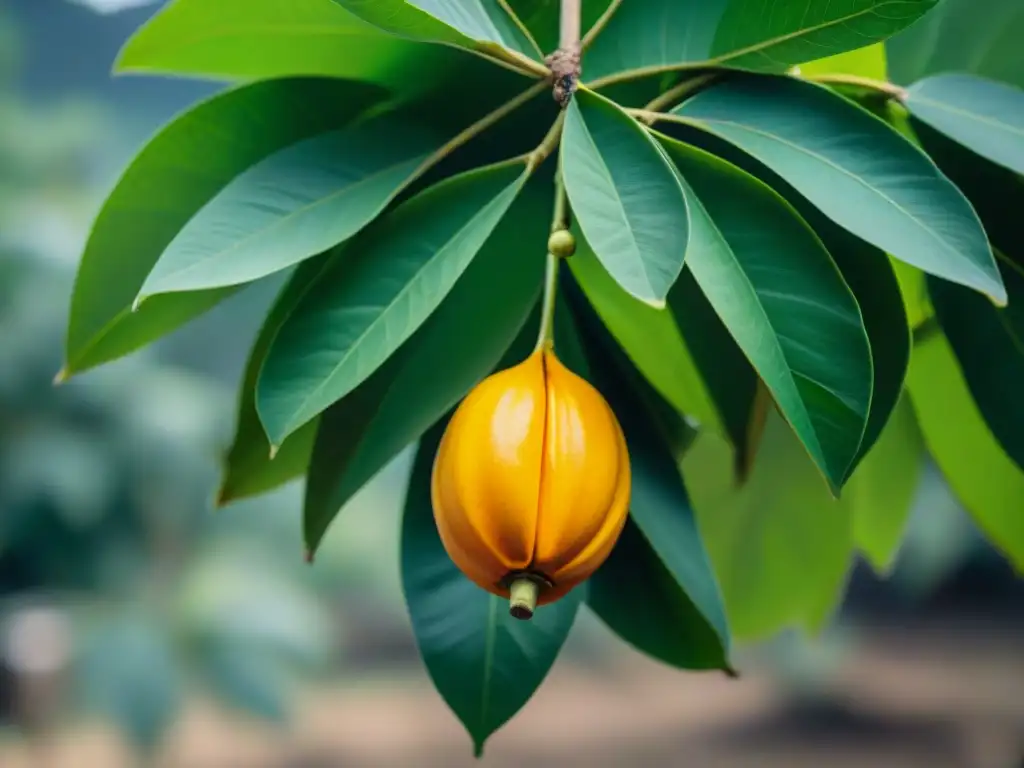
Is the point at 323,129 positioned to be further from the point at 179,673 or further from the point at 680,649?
the point at 179,673

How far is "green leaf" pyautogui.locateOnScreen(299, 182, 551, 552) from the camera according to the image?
0.28 m

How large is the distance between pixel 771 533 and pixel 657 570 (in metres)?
0.16

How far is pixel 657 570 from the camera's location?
0.95 feet

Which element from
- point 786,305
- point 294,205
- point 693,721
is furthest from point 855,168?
point 693,721

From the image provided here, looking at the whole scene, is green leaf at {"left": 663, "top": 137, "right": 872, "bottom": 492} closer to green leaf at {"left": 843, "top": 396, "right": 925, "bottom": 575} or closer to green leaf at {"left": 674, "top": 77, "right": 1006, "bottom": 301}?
green leaf at {"left": 674, "top": 77, "right": 1006, "bottom": 301}

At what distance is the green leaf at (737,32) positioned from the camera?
24 cm

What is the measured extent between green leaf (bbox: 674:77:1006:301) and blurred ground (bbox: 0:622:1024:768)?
1561 mm

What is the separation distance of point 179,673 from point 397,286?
4.40 feet

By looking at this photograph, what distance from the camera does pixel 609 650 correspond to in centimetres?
211

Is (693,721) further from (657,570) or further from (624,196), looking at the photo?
(624,196)

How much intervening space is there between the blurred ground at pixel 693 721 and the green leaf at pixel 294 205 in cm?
151

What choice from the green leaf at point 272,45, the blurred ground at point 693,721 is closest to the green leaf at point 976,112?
the green leaf at point 272,45

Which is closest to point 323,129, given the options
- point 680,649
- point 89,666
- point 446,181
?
point 446,181

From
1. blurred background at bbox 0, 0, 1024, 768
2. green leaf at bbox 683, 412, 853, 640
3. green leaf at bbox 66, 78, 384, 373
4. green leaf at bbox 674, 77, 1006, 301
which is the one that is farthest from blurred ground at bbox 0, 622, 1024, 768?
green leaf at bbox 674, 77, 1006, 301
